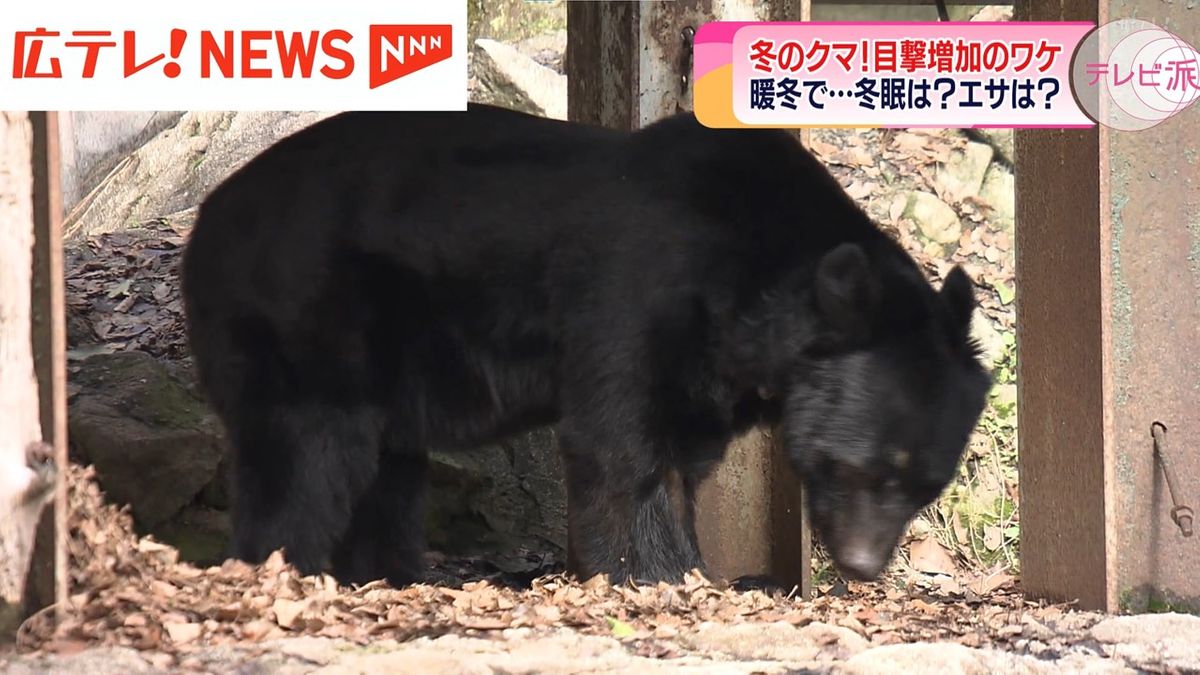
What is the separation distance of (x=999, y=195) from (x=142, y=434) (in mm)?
7291

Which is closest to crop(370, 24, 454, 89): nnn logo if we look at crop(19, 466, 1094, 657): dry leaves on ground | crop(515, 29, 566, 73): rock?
crop(19, 466, 1094, 657): dry leaves on ground

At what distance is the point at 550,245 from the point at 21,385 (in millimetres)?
2237

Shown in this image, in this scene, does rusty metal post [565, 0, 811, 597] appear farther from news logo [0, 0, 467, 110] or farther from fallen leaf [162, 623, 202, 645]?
fallen leaf [162, 623, 202, 645]

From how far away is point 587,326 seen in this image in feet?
18.0

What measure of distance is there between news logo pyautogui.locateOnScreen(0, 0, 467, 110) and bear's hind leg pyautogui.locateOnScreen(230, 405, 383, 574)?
126 centimetres

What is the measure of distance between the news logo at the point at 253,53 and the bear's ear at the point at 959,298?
1976 mm

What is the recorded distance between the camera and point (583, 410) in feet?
17.9

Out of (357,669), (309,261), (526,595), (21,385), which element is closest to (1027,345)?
(526,595)

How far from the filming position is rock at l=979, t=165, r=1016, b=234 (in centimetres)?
1144

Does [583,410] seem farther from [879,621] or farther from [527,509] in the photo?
[527,509]

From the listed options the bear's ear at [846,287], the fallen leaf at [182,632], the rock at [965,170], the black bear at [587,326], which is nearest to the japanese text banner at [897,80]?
the black bear at [587,326]

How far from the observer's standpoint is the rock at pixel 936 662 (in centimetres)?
408

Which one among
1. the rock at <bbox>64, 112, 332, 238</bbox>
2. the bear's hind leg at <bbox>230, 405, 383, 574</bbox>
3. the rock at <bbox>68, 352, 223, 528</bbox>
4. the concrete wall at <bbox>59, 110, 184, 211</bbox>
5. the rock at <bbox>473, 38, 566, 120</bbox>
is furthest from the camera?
the rock at <bbox>473, 38, 566, 120</bbox>

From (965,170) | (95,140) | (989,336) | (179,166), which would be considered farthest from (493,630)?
(95,140)
